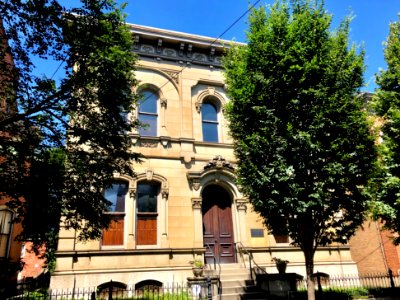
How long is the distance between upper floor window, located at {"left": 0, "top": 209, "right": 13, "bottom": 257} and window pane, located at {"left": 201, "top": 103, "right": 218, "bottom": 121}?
10297mm

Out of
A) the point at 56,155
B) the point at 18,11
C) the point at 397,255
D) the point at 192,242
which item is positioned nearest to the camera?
the point at 18,11

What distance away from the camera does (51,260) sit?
50.2ft

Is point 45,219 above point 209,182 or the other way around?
the other way around

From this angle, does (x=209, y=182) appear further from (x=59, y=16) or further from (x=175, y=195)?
(x=59, y=16)

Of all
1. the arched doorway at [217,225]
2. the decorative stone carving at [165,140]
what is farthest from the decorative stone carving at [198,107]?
the arched doorway at [217,225]

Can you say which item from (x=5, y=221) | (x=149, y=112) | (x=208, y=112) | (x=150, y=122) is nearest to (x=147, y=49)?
(x=149, y=112)

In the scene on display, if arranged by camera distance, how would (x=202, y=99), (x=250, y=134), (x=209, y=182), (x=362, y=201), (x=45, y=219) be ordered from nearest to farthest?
(x=45, y=219) < (x=362, y=201) < (x=250, y=134) < (x=209, y=182) < (x=202, y=99)

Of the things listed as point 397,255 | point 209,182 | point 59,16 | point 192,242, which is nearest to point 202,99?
point 209,182

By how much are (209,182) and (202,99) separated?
4.40 meters

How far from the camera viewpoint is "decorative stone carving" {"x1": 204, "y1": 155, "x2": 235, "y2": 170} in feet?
48.3

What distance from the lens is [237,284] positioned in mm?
12141

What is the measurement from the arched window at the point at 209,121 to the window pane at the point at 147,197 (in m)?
3.73

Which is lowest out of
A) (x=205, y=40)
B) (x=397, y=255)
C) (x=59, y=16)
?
(x=397, y=255)

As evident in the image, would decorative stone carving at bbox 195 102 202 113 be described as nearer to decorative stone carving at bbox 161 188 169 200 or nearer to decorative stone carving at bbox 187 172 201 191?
decorative stone carving at bbox 187 172 201 191
